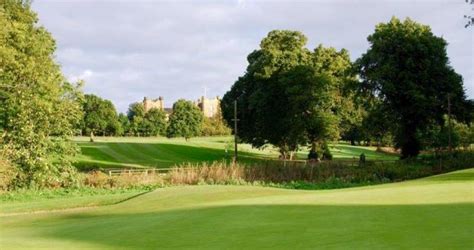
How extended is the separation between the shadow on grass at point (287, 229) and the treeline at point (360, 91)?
38.6 metres

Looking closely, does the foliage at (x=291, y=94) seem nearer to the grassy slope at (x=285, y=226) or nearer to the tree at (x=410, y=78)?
the tree at (x=410, y=78)

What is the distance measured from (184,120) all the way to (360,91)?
65667mm

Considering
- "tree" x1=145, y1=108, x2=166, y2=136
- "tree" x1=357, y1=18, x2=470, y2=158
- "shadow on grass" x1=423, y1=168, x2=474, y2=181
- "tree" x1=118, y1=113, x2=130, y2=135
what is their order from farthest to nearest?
"tree" x1=145, y1=108, x2=166, y2=136 → "tree" x1=118, y1=113, x2=130, y2=135 → "tree" x1=357, y1=18, x2=470, y2=158 → "shadow on grass" x1=423, y1=168, x2=474, y2=181

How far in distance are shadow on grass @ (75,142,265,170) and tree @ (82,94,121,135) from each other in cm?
3023

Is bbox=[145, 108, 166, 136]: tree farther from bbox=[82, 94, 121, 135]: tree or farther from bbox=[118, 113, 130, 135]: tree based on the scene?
bbox=[82, 94, 121, 135]: tree

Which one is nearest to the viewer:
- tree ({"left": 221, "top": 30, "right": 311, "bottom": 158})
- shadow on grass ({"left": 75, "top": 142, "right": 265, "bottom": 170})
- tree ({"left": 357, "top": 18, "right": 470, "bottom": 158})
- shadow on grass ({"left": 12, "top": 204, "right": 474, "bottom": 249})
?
shadow on grass ({"left": 12, "top": 204, "right": 474, "bottom": 249})

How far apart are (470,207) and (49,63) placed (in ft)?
99.6

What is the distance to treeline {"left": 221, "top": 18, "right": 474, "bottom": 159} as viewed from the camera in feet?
178

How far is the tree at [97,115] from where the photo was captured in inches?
4407

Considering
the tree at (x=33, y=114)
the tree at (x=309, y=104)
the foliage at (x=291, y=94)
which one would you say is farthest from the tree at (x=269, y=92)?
the tree at (x=33, y=114)

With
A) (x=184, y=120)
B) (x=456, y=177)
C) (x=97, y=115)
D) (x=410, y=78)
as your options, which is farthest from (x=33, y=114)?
(x=184, y=120)

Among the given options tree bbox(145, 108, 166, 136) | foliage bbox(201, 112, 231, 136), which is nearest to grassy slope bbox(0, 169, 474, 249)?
tree bbox(145, 108, 166, 136)

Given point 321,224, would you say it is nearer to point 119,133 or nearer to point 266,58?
point 266,58

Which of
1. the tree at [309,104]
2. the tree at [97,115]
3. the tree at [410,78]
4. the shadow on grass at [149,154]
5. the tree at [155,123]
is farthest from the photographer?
the tree at [155,123]
